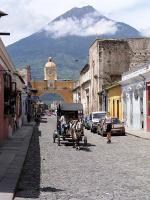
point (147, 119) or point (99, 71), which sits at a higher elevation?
point (99, 71)

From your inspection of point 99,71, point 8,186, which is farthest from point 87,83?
point 8,186

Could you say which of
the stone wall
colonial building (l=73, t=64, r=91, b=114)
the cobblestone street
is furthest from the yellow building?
the cobblestone street

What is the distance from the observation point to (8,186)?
10570mm

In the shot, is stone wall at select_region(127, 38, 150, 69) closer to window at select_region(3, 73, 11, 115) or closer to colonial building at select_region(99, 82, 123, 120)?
colonial building at select_region(99, 82, 123, 120)

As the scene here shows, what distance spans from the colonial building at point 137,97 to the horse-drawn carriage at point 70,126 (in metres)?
8.54

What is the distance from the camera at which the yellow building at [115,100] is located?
1907 inches

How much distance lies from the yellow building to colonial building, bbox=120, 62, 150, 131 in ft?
7.11

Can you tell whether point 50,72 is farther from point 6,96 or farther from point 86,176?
point 86,176

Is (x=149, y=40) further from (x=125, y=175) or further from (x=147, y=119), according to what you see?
(x=125, y=175)

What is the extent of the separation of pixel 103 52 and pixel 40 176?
1912 inches

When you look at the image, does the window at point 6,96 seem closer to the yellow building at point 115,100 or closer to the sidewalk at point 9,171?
the sidewalk at point 9,171

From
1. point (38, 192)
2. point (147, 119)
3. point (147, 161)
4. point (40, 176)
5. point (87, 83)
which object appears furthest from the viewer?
point (87, 83)

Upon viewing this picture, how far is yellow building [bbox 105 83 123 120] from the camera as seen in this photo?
4844cm

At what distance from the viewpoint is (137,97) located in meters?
39.7
